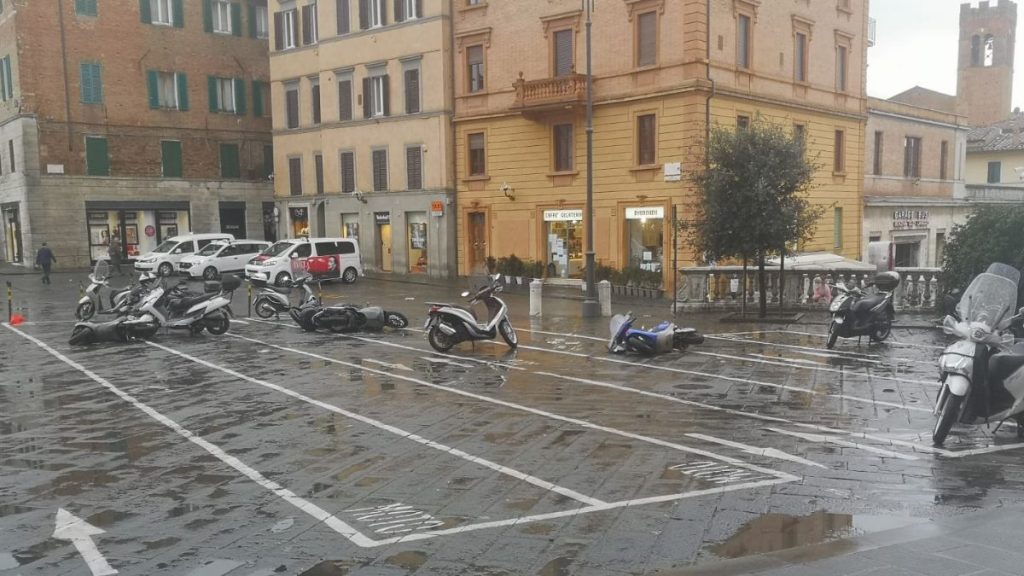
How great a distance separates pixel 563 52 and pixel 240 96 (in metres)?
22.4

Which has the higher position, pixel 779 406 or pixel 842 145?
pixel 842 145

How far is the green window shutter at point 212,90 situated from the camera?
1746 inches

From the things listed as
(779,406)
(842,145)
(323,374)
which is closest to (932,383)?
(779,406)

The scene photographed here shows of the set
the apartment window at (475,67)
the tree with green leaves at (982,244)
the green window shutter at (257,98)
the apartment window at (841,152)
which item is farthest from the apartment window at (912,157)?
the green window shutter at (257,98)

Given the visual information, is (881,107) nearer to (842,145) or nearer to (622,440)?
(842,145)

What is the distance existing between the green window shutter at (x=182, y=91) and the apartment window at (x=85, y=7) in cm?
472

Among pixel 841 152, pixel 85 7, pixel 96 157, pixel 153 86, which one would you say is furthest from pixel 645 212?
pixel 85 7

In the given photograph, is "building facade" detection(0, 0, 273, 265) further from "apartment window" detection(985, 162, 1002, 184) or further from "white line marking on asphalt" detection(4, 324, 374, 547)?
"apartment window" detection(985, 162, 1002, 184)

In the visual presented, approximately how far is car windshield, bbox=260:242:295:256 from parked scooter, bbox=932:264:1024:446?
86.7ft

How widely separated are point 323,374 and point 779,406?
22.1 feet

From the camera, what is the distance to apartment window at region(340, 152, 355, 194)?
126ft

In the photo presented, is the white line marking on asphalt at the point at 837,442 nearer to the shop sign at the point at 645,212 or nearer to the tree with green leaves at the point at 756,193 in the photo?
the tree with green leaves at the point at 756,193

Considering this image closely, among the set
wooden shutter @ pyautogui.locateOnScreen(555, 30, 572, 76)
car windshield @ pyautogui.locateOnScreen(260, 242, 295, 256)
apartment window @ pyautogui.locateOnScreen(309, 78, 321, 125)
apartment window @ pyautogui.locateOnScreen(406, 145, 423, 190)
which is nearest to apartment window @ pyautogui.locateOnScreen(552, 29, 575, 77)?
wooden shutter @ pyautogui.locateOnScreen(555, 30, 572, 76)

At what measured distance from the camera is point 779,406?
1036 cm
